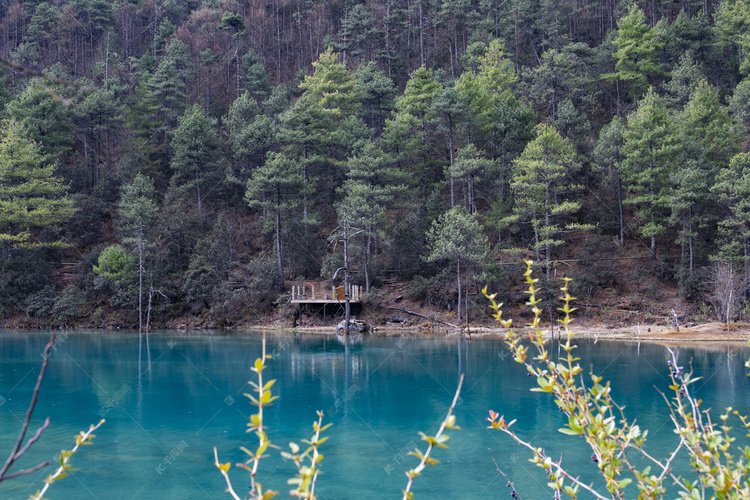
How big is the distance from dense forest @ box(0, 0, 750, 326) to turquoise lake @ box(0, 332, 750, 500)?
9.44 meters

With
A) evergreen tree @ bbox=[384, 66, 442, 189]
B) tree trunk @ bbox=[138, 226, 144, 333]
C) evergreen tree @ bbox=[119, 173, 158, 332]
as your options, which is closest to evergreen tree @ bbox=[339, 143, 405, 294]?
evergreen tree @ bbox=[384, 66, 442, 189]

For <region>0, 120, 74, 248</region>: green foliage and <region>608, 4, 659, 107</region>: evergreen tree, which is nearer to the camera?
<region>0, 120, 74, 248</region>: green foliage

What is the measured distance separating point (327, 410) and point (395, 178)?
79.2 feet

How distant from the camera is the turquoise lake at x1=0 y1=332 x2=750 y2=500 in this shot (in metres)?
9.14

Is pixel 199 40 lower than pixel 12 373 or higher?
higher

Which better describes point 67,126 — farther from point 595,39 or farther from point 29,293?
point 595,39

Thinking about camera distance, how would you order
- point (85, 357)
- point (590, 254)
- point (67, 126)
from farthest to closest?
point (67, 126), point (590, 254), point (85, 357)

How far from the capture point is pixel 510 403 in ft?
46.6

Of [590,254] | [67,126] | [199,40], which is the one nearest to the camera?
[590,254]

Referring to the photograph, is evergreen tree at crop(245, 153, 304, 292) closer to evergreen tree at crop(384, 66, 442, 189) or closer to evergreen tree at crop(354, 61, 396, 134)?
evergreen tree at crop(384, 66, 442, 189)

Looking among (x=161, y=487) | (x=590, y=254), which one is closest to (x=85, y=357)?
(x=161, y=487)

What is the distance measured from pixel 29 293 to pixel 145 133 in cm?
1598

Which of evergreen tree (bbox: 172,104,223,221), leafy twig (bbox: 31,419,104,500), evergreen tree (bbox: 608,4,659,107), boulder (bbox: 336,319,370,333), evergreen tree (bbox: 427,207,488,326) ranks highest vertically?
evergreen tree (bbox: 608,4,659,107)

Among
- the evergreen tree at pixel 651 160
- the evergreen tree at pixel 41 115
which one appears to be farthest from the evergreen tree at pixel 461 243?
the evergreen tree at pixel 41 115
